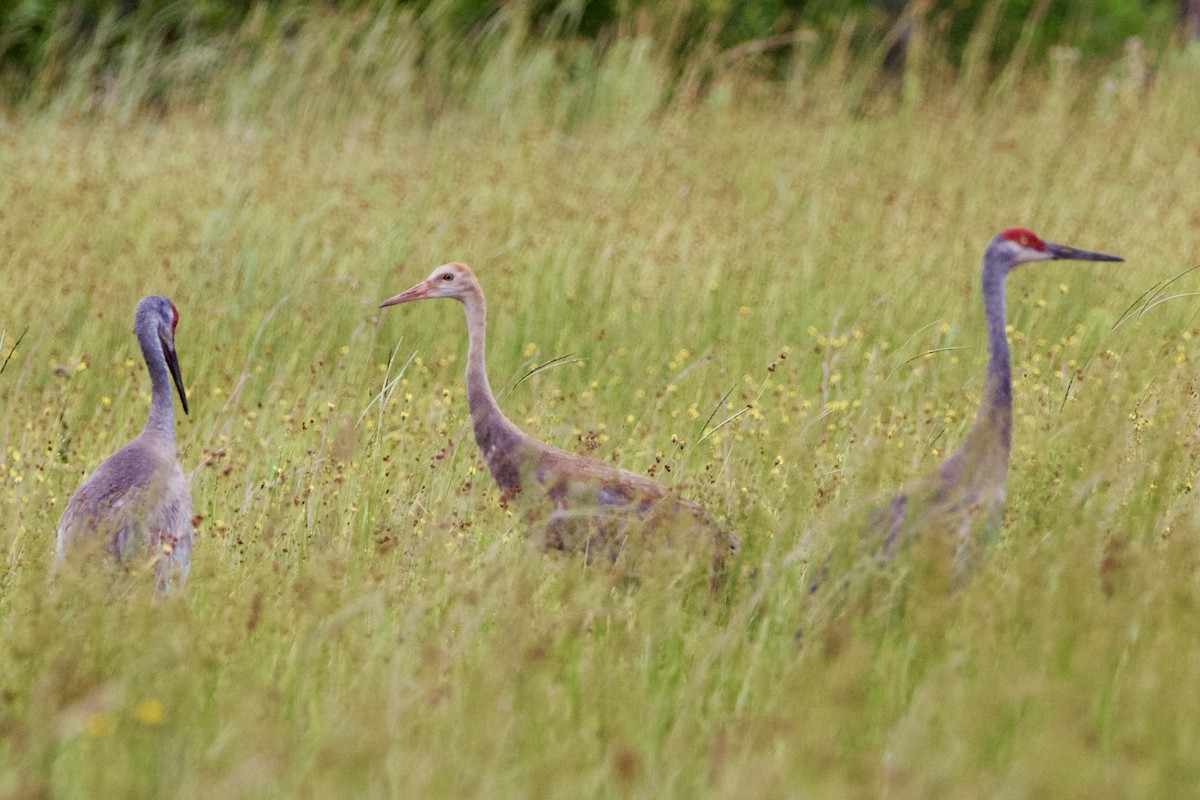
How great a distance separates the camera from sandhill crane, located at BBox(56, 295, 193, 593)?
3709mm

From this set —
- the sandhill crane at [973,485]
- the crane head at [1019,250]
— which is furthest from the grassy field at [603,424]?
the crane head at [1019,250]

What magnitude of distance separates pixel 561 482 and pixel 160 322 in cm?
131

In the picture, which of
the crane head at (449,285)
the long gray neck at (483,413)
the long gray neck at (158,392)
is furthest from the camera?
the crane head at (449,285)

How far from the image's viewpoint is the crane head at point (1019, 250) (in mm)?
4133

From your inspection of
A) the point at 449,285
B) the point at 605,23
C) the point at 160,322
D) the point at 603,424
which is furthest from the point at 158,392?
the point at 605,23

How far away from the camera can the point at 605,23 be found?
11.8 metres

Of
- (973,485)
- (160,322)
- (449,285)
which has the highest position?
(973,485)

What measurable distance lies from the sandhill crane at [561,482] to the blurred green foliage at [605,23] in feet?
15.8

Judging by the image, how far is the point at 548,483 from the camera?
323 cm

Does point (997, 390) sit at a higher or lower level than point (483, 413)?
higher

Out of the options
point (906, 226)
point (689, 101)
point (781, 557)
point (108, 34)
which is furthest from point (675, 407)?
point (108, 34)

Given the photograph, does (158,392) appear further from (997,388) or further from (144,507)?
(997,388)

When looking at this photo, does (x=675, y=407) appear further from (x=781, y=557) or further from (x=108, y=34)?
(x=108, y=34)

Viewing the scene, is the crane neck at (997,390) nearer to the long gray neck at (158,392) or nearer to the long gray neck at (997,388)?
the long gray neck at (997,388)
